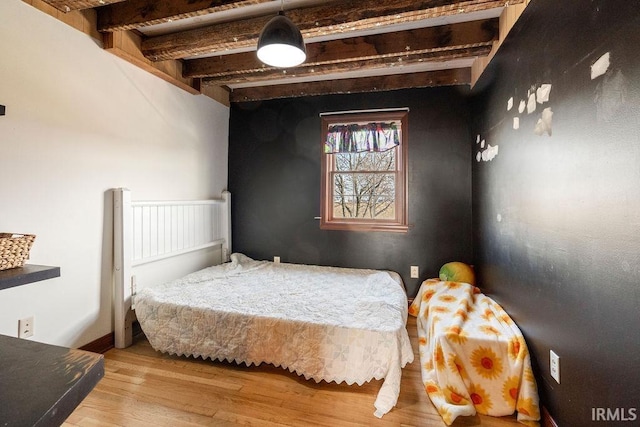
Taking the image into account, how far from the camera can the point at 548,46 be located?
1.53 metres

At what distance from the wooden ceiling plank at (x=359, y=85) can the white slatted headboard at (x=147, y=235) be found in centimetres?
142

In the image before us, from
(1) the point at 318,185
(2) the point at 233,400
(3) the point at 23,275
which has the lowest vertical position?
(2) the point at 233,400

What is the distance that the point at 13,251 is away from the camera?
122 cm

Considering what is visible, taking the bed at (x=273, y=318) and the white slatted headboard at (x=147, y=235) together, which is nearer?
the bed at (x=273, y=318)

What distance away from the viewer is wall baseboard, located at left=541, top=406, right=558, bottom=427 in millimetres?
1488

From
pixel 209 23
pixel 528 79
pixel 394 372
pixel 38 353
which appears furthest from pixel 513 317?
pixel 209 23

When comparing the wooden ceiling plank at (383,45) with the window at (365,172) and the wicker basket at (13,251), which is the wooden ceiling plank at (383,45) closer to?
the window at (365,172)

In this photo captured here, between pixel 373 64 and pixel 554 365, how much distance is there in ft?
8.44

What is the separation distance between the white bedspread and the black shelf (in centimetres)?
111

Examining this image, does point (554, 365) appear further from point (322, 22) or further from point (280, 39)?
point (322, 22)

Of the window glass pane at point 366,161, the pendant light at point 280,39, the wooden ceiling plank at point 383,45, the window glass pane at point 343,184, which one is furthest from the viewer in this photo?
the window glass pane at point 343,184

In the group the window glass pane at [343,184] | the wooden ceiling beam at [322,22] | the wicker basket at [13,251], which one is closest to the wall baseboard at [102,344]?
the wicker basket at [13,251]

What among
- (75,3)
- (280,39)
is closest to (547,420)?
(280,39)

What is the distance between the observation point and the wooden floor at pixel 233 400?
1.62 metres
